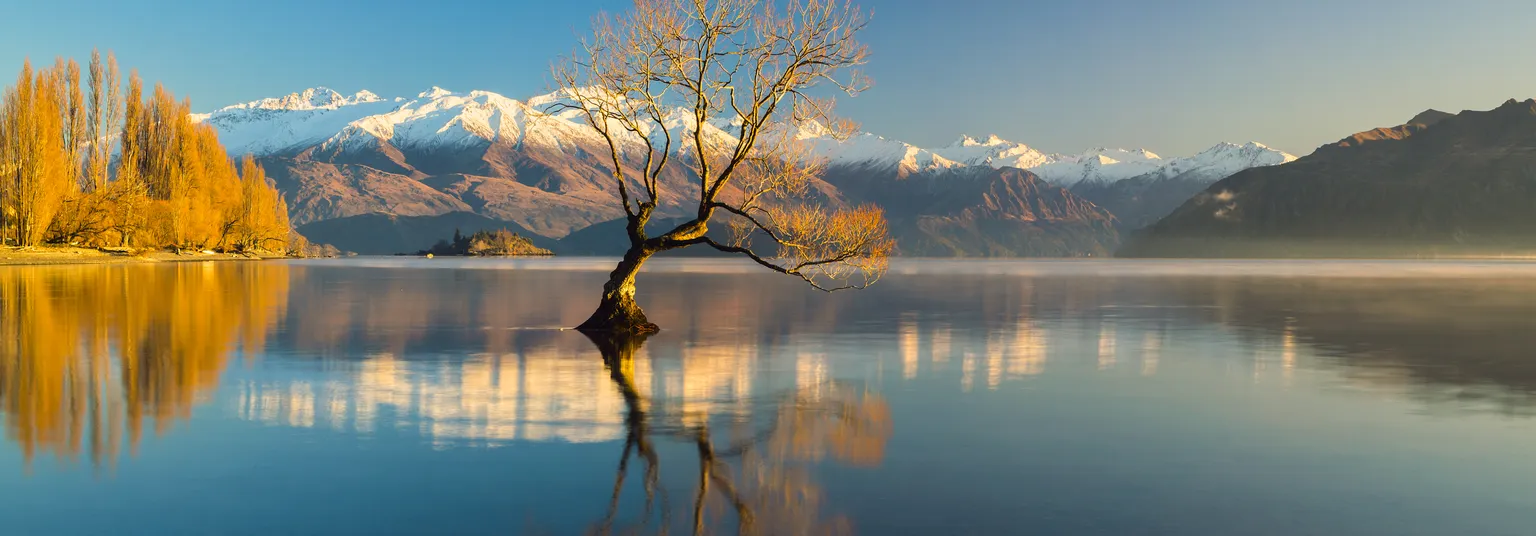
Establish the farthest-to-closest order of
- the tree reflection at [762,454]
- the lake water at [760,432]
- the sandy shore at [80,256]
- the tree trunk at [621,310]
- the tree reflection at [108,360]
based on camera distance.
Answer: the sandy shore at [80,256], the tree trunk at [621,310], the tree reflection at [108,360], the lake water at [760,432], the tree reflection at [762,454]

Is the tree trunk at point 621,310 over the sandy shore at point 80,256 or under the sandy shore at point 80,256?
under

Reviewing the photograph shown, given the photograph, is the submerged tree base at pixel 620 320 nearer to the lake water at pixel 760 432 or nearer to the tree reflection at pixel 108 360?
the lake water at pixel 760 432

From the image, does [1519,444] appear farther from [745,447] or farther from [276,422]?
[276,422]

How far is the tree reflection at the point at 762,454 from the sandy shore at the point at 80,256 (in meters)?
101

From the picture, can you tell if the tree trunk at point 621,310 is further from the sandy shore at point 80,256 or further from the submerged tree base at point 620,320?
the sandy shore at point 80,256

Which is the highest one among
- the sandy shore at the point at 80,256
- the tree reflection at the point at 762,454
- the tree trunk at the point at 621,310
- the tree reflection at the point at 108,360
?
the sandy shore at the point at 80,256

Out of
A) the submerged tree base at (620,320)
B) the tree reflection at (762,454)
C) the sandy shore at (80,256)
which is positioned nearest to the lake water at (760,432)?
the tree reflection at (762,454)

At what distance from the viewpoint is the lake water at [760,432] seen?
1008 centimetres

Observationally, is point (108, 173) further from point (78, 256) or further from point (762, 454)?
point (762, 454)

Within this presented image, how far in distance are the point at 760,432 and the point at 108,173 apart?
140 m

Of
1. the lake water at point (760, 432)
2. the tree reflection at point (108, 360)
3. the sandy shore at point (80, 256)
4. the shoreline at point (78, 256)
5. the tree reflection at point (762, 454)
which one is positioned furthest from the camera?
the shoreline at point (78, 256)

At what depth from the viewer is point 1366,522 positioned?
32.3 ft

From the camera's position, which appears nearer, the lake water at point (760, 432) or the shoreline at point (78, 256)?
the lake water at point (760, 432)

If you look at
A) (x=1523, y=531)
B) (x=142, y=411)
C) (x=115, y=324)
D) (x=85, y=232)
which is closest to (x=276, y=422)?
(x=142, y=411)
